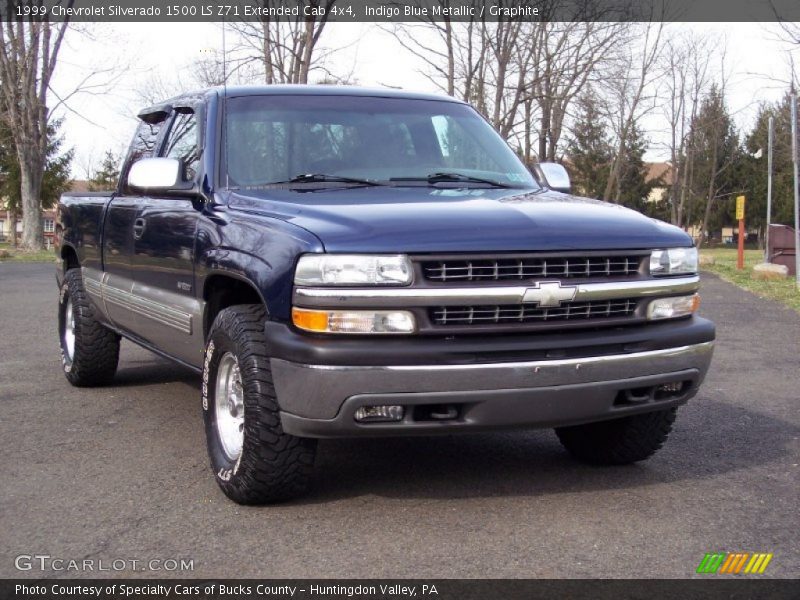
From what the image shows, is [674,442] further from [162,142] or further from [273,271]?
[162,142]

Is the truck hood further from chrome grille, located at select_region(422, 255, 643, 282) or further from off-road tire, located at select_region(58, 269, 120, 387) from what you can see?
off-road tire, located at select_region(58, 269, 120, 387)

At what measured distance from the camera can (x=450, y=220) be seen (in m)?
4.09

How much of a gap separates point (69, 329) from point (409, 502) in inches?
162

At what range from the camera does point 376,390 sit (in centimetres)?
383

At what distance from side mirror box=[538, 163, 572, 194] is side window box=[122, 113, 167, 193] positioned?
2.42 metres

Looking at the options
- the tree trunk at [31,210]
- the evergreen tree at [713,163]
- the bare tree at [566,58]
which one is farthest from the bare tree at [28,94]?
the evergreen tree at [713,163]

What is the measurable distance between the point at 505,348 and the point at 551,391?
262 mm

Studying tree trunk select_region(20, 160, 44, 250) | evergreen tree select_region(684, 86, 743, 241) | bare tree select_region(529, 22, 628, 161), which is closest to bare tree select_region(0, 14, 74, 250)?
tree trunk select_region(20, 160, 44, 250)

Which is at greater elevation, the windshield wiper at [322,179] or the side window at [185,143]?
the side window at [185,143]

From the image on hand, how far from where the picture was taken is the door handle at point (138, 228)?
19.2 ft

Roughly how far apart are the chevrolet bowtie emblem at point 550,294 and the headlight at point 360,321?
507mm

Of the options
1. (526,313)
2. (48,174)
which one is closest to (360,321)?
(526,313)

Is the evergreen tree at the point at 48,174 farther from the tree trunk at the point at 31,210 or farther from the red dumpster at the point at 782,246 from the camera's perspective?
the red dumpster at the point at 782,246
